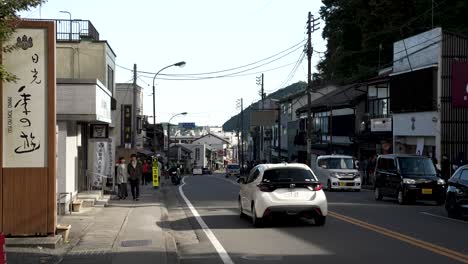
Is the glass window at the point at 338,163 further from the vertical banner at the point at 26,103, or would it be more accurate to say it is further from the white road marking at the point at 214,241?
the vertical banner at the point at 26,103

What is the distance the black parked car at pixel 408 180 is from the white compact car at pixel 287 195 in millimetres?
8166

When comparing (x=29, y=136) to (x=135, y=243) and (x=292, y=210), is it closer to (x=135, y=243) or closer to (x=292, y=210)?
(x=135, y=243)

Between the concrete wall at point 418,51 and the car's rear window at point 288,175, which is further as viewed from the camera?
the concrete wall at point 418,51

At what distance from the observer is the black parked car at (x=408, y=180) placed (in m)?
24.1

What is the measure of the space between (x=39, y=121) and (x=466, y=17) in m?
46.3

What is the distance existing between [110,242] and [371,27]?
49956 mm

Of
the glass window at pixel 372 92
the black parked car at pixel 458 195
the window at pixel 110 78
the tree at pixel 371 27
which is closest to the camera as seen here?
the black parked car at pixel 458 195

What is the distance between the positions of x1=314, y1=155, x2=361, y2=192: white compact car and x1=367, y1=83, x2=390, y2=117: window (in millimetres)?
13039

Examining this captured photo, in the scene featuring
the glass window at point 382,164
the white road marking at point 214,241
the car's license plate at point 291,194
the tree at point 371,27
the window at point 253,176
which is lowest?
the white road marking at point 214,241

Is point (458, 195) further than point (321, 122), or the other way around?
point (321, 122)

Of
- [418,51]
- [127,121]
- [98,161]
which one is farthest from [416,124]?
[98,161]

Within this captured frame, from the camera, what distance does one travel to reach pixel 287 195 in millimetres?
16703

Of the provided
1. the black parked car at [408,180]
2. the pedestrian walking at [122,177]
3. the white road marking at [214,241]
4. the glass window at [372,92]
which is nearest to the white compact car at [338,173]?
the black parked car at [408,180]

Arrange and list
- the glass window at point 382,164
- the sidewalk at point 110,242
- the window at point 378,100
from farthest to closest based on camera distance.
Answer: the window at point 378,100 < the glass window at point 382,164 < the sidewalk at point 110,242
